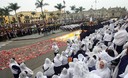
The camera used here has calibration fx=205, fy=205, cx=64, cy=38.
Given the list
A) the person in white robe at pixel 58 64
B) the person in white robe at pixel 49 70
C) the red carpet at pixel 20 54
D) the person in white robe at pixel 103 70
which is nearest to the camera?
the person in white robe at pixel 103 70

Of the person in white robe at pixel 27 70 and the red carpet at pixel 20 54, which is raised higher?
the person in white robe at pixel 27 70

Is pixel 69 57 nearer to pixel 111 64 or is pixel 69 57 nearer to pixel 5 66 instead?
pixel 111 64

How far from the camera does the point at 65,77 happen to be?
16.6ft

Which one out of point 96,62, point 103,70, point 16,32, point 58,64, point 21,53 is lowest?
point 16,32

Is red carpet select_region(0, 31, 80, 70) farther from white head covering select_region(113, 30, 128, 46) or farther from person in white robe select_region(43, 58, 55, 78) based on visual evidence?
white head covering select_region(113, 30, 128, 46)

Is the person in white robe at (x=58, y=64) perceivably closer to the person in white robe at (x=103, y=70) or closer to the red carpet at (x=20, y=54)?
the person in white robe at (x=103, y=70)

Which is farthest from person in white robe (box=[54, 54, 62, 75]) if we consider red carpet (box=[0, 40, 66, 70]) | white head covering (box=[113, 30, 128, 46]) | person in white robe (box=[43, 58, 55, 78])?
red carpet (box=[0, 40, 66, 70])

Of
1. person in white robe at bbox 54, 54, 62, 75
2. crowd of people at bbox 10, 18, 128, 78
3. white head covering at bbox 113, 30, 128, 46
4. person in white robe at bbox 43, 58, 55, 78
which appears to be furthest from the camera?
person in white robe at bbox 54, 54, 62, 75

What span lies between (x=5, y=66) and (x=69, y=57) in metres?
6.35

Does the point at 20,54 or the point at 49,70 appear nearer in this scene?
the point at 49,70

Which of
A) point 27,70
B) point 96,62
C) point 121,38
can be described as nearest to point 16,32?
point 27,70

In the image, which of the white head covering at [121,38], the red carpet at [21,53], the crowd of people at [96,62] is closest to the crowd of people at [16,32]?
the red carpet at [21,53]

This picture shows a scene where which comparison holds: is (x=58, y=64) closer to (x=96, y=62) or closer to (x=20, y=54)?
(x=96, y=62)

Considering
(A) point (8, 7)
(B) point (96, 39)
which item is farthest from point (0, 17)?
(B) point (96, 39)
